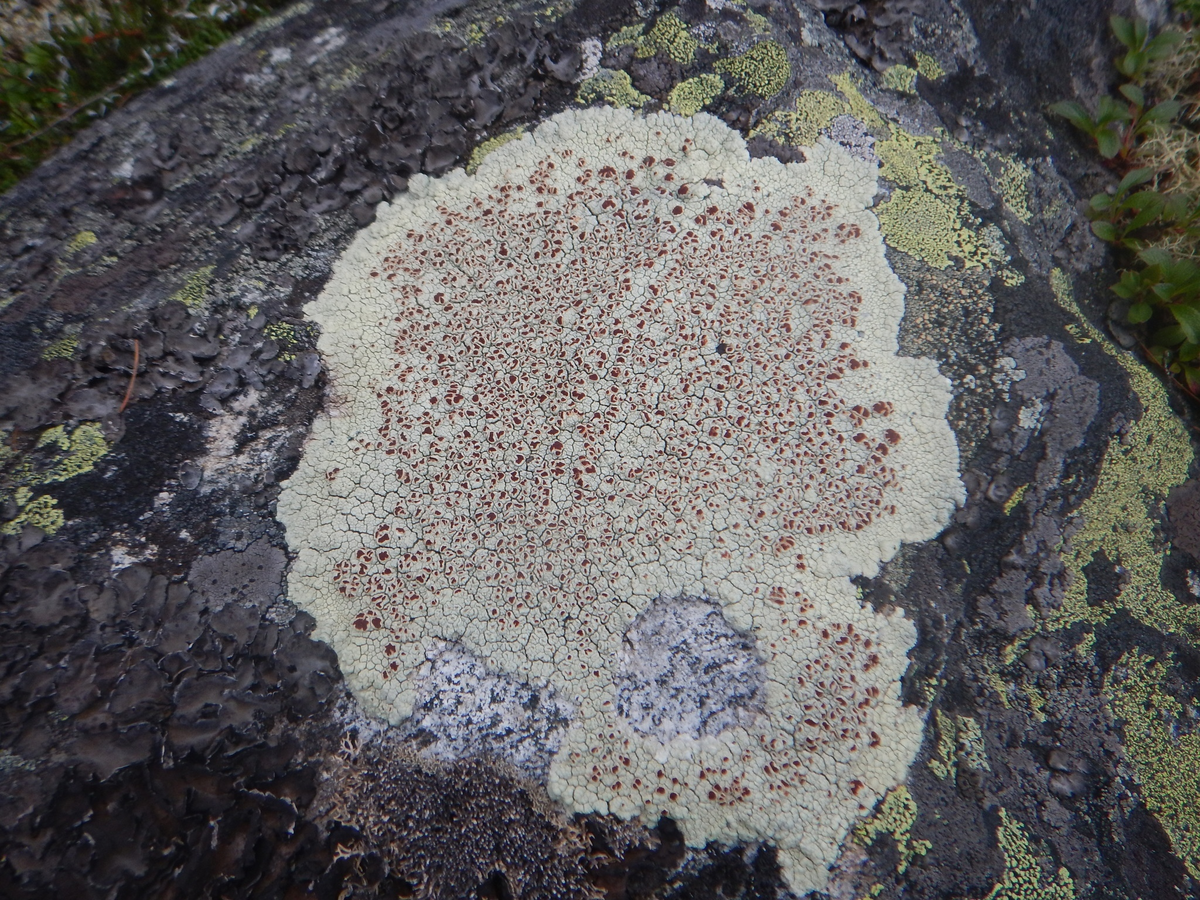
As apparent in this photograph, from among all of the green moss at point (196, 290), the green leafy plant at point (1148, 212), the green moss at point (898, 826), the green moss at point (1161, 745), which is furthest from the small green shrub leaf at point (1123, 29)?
the green moss at point (196, 290)

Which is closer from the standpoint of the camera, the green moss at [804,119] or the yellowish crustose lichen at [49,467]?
the yellowish crustose lichen at [49,467]

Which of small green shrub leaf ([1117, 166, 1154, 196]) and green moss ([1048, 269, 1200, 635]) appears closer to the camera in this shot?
green moss ([1048, 269, 1200, 635])

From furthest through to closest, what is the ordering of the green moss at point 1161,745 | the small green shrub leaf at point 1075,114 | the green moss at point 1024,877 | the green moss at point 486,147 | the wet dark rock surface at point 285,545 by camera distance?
the small green shrub leaf at point 1075,114 → the green moss at point 486,147 → the green moss at point 1161,745 → the green moss at point 1024,877 → the wet dark rock surface at point 285,545

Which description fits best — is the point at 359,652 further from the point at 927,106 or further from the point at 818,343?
the point at 927,106

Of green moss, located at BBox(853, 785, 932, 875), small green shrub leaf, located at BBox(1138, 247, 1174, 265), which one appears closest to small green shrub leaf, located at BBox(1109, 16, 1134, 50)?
small green shrub leaf, located at BBox(1138, 247, 1174, 265)

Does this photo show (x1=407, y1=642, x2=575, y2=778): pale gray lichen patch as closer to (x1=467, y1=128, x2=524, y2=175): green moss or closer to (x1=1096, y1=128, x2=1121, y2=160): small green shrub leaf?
(x1=467, y1=128, x2=524, y2=175): green moss

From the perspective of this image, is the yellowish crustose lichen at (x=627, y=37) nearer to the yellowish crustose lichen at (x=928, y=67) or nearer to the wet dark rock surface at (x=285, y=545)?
the wet dark rock surface at (x=285, y=545)
